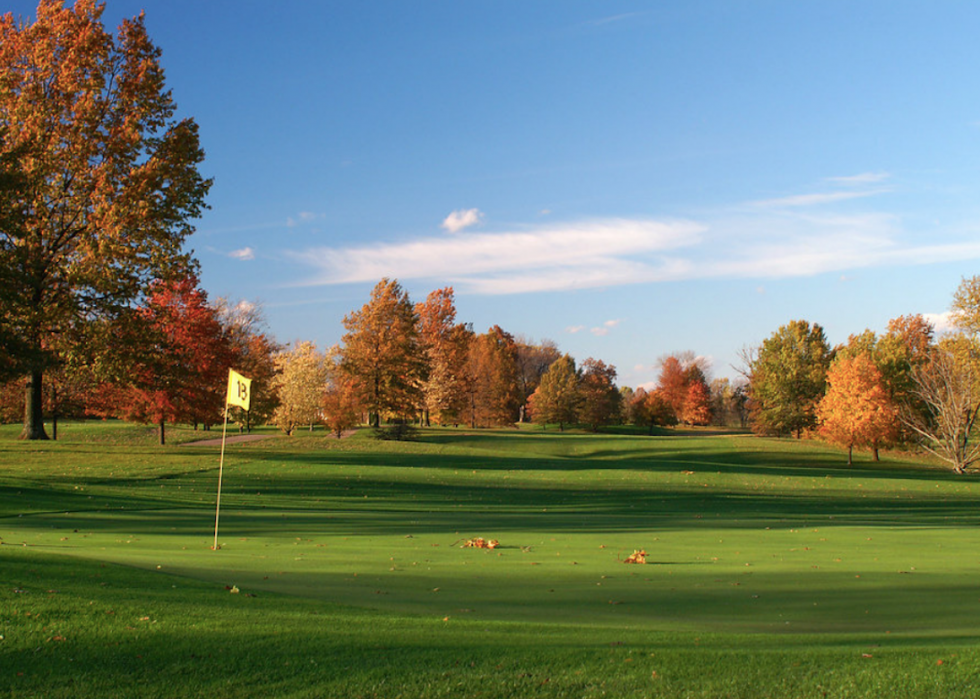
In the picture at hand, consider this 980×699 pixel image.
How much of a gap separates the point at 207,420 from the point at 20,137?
50.2 ft

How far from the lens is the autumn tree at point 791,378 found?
76.3 m

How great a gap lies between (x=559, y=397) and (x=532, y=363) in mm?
33718

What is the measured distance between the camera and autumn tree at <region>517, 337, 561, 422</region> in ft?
366

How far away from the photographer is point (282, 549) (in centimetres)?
1484

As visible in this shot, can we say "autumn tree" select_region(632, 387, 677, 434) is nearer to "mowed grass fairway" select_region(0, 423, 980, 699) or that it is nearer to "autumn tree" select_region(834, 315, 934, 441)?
"autumn tree" select_region(834, 315, 934, 441)

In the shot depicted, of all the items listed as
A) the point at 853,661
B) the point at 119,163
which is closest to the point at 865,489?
the point at 853,661

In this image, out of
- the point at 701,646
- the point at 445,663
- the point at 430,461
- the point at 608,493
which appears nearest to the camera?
the point at 445,663

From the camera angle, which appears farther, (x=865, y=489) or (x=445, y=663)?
(x=865, y=489)

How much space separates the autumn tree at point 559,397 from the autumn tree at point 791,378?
62.3 ft

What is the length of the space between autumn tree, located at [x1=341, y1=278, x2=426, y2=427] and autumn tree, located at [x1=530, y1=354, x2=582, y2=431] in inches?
1179

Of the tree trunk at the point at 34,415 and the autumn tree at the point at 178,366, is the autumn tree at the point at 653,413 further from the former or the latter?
the tree trunk at the point at 34,415

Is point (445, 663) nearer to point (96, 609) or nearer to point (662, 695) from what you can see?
point (662, 695)

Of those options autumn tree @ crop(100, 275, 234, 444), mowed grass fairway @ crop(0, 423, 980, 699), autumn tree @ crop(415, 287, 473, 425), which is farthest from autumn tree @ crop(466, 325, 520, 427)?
mowed grass fairway @ crop(0, 423, 980, 699)

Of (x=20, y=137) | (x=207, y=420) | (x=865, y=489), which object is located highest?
(x=20, y=137)
